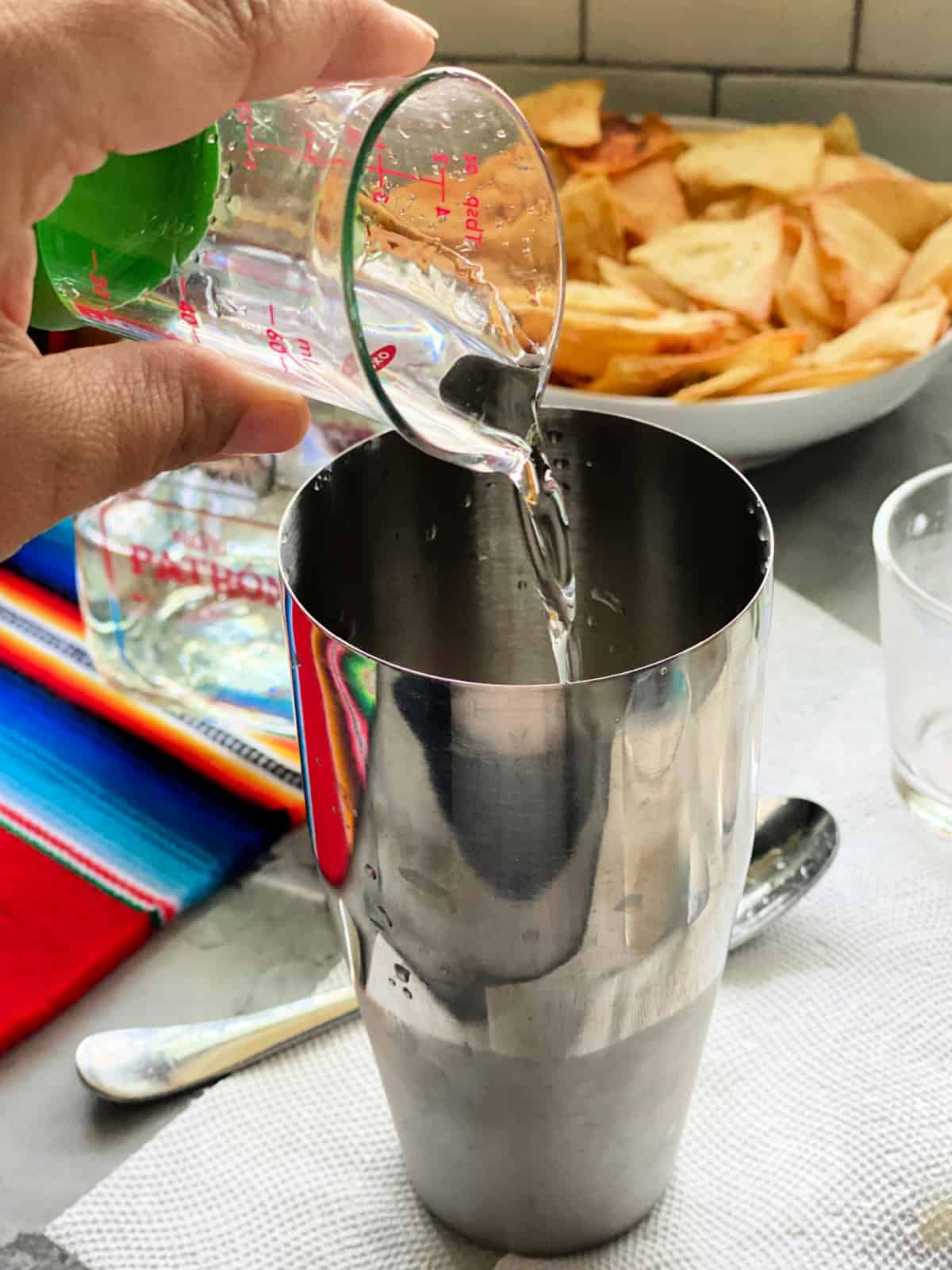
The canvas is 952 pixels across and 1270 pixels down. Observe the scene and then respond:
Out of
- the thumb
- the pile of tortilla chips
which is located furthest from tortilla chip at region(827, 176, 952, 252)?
the thumb

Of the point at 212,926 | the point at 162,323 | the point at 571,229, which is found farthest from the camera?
the point at 571,229

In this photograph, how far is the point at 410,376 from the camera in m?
0.41

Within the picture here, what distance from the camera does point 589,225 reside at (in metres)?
0.82

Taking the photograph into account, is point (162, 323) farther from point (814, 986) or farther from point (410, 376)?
point (814, 986)

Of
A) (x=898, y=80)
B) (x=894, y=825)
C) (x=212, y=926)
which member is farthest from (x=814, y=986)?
(x=898, y=80)

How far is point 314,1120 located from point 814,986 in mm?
Result: 175

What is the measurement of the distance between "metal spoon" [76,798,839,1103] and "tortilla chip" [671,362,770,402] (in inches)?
9.4

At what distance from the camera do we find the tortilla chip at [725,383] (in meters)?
0.70

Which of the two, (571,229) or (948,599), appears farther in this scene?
(571,229)

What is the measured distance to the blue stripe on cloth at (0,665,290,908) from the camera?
576 mm

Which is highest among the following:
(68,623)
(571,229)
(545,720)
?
(545,720)

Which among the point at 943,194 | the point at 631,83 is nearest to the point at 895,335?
the point at 943,194

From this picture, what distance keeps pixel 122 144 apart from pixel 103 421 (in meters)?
0.07

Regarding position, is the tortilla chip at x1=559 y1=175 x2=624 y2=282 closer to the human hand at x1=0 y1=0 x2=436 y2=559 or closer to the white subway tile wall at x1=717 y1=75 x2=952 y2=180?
the white subway tile wall at x1=717 y1=75 x2=952 y2=180
